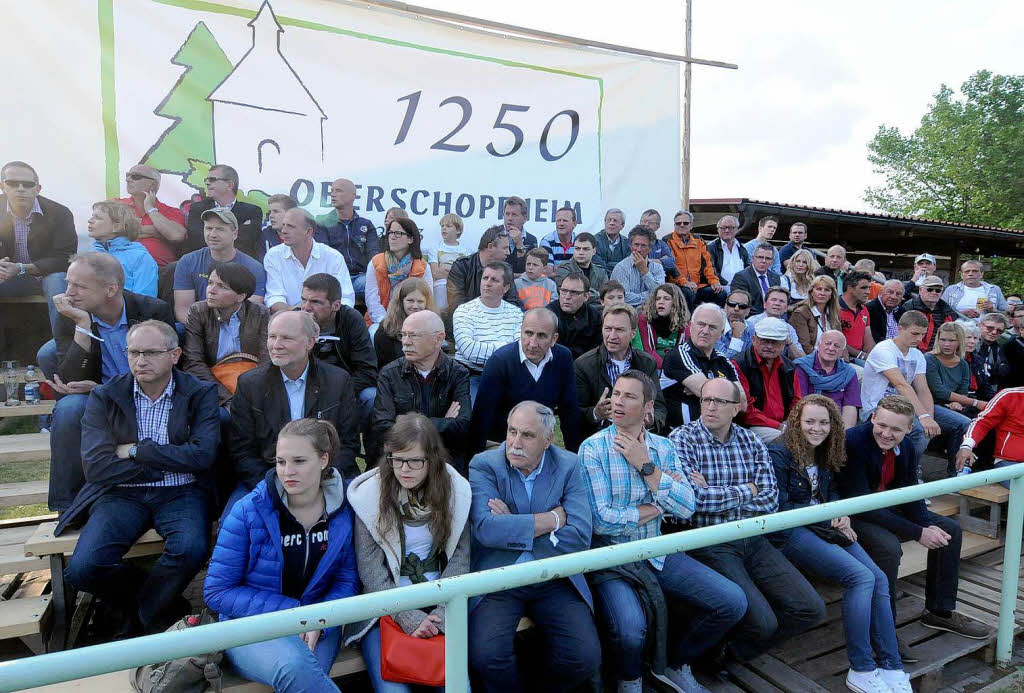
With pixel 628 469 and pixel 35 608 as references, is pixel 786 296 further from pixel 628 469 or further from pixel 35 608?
pixel 35 608

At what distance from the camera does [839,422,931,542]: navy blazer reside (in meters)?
3.40

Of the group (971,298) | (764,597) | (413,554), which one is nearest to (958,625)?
(764,597)

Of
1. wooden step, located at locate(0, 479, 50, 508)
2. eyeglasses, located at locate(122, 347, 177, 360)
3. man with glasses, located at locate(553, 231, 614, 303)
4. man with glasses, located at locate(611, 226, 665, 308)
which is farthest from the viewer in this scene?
man with glasses, located at locate(611, 226, 665, 308)

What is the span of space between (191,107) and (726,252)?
5.29m

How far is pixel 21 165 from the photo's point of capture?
13.3 feet

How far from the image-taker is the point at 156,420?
2.78 m

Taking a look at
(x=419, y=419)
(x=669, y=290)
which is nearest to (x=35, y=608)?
(x=419, y=419)

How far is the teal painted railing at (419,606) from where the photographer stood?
1.16 m

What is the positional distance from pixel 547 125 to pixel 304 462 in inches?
183

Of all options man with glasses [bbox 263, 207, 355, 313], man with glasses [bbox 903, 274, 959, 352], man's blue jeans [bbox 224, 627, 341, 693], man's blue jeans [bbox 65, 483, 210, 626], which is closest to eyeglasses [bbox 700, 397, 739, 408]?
man's blue jeans [bbox 224, 627, 341, 693]

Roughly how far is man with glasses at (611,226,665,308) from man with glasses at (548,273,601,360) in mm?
993

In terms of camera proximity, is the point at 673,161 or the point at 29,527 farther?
the point at 673,161

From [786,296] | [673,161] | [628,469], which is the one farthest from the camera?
[673,161]

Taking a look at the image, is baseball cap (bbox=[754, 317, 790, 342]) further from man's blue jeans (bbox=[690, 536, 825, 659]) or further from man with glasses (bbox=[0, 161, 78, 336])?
man with glasses (bbox=[0, 161, 78, 336])
